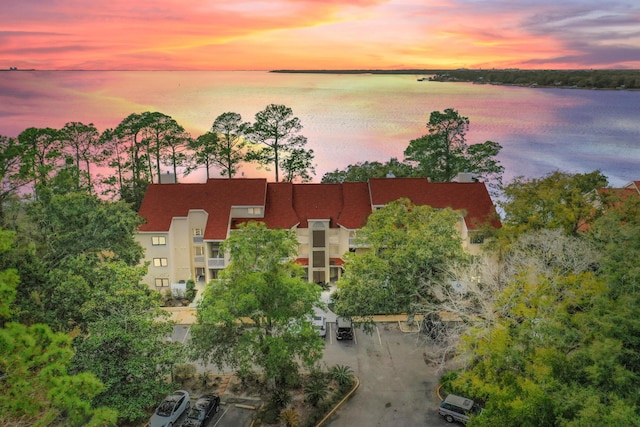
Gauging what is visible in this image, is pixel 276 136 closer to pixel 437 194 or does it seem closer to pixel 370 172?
pixel 370 172

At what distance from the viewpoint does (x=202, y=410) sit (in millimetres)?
25891

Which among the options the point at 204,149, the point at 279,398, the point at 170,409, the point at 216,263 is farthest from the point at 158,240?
the point at 279,398

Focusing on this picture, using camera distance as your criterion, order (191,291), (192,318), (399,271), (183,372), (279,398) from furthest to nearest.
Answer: (191,291), (192,318), (183,372), (399,271), (279,398)

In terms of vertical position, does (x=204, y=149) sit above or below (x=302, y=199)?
above

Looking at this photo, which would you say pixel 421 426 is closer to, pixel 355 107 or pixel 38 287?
pixel 38 287

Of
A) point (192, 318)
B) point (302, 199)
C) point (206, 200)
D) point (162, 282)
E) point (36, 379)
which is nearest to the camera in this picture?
point (36, 379)

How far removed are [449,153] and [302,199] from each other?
20.8 meters

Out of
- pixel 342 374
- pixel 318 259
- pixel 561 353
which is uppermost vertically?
pixel 561 353

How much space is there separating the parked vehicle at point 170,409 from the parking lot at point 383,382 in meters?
1.93

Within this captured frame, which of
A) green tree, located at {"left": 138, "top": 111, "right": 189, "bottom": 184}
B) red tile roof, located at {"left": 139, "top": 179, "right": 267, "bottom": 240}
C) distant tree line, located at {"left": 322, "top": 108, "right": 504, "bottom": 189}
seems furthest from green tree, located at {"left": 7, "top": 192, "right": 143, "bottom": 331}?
distant tree line, located at {"left": 322, "top": 108, "right": 504, "bottom": 189}

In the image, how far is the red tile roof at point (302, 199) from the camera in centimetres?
4253

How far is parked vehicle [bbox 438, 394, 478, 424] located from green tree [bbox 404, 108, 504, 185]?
32.7 m

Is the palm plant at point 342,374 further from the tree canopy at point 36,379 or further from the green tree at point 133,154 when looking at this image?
the green tree at point 133,154

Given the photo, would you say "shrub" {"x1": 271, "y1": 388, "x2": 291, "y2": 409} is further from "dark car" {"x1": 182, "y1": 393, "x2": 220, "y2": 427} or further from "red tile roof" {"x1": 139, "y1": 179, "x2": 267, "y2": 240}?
"red tile roof" {"x1": 139, "y1": 179, "x2": 267, "y2": 240}
